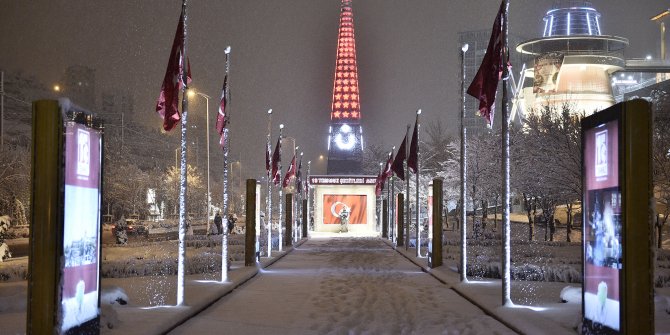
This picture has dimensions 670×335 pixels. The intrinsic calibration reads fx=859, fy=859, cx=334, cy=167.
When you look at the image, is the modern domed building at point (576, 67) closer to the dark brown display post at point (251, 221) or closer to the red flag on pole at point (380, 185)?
the red flag on pole at point (380, 185)

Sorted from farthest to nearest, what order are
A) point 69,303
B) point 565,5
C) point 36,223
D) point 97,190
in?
point 565,5 < point 97,190 < point 69,303 < point 36,223

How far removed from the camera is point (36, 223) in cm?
954

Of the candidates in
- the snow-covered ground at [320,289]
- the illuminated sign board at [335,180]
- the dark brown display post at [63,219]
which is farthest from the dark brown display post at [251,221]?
the illuminated sign board at [335,180]

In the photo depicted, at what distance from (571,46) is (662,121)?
7945 cm

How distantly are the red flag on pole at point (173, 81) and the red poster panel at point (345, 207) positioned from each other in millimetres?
58862

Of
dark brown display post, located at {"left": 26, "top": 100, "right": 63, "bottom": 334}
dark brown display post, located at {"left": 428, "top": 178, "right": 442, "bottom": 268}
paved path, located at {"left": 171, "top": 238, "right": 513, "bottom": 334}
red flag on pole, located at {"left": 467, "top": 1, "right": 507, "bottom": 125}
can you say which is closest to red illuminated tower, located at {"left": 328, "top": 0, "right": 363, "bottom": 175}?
dark brown display post, located at {"left": 428, "top": 178, "right": 442, "bottom": 268}

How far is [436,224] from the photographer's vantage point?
2764 centimetres

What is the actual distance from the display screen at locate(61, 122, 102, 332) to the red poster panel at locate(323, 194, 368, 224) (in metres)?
64.9

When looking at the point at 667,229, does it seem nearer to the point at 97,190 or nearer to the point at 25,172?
the point at 25,172

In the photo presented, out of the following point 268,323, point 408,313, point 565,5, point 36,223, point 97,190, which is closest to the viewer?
point 36,223

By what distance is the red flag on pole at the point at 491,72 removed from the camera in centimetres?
1766

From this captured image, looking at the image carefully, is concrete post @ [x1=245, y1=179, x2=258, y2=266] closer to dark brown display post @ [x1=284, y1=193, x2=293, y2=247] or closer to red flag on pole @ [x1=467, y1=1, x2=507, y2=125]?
red flag on pole @ [x1=467, y1=1, x2=507, y2=125]

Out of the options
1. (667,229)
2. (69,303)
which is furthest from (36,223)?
(667,229)

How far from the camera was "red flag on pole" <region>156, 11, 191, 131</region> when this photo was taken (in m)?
17.3
